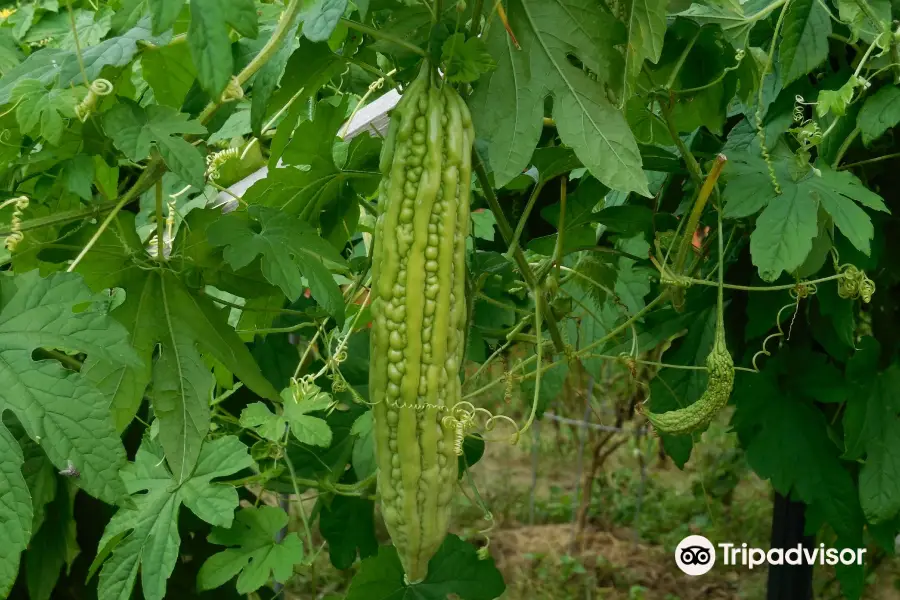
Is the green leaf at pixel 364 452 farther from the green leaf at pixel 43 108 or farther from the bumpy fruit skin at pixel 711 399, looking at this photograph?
the green leaf at pixel 43 108

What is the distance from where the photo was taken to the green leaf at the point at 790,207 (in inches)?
48.1

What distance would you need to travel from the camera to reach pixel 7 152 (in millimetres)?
1118

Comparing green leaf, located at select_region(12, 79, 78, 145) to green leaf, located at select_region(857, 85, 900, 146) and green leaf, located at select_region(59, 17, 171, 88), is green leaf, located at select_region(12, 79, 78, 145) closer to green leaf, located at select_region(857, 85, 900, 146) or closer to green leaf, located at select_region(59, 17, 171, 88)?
green leaf, located at select_region(59, 17, 171, 88)

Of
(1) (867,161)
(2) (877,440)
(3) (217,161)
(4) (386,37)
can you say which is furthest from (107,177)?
(2) (877,440)

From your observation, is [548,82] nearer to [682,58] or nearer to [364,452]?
[682,58]

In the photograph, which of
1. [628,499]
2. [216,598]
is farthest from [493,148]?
[628,499]

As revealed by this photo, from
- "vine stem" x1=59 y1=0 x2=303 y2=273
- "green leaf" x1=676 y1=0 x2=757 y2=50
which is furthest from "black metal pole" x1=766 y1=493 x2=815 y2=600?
"vine stem" x1=59 y1=0 x2=303 y2=273

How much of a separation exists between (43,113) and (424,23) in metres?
0.41

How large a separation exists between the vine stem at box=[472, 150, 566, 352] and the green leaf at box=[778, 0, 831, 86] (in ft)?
1.52

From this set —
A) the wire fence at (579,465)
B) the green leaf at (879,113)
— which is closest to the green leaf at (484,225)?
the green leaf at (879,113)

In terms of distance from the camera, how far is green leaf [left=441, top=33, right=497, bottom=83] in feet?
3.01

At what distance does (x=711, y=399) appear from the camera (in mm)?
1229

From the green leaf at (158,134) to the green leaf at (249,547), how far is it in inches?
28.4

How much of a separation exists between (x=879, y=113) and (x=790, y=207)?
0.77 feet
